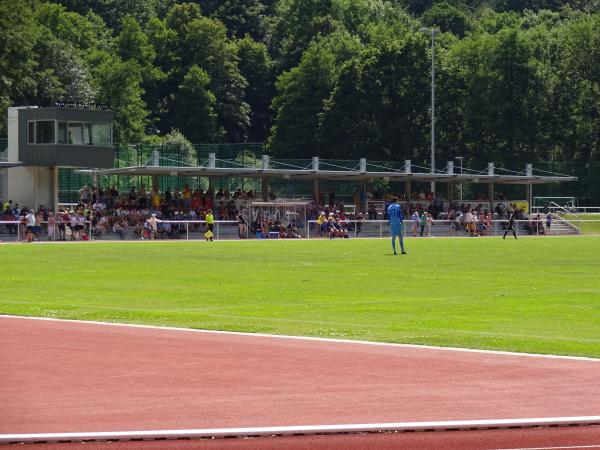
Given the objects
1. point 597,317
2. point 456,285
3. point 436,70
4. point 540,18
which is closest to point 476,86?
point 436,70

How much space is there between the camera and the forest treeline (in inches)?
4754

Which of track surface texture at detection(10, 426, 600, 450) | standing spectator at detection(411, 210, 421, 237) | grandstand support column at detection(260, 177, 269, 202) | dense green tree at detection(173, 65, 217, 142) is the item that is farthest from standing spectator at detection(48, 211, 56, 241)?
dense green tree at detection(173, 65, 217, 142)

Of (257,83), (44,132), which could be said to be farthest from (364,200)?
(257,83)

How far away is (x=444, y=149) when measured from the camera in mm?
120562

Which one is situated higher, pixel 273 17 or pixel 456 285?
pixel 273 17

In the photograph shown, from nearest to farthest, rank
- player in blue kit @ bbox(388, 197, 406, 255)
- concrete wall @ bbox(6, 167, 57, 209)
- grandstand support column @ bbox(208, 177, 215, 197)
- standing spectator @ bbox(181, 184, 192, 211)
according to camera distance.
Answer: player in blue kit @ bbox(388, 197, 406, 255)
concrete wall @ bbox(6, 167, 57, 209)
standing spectator @ bbox(181, 184, 192, 211)
grandstand support column @ bbox(208, 177, 215, 197)

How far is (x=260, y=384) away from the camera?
14.2m

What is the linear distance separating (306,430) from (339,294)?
1628 cm

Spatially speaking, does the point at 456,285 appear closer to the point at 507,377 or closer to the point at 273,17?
the point at 507,377

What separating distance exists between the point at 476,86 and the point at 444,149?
690 centimetres

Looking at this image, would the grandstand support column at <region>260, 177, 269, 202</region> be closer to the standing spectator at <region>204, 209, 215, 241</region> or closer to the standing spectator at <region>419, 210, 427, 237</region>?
the standing spectator at <region>419, 210, 427, 237</region>

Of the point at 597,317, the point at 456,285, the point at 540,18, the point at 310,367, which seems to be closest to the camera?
the point at 310,367

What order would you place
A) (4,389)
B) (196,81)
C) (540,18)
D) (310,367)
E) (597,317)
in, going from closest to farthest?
(4,389)
(310,367)
(597,317)
(196,81)
(540,18)

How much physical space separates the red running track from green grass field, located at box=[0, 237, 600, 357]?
176 centimetres
